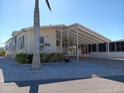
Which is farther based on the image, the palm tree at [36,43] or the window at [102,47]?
the window at [102,47]

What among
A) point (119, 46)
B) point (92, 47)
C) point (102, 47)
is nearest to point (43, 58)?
point (119, 46)

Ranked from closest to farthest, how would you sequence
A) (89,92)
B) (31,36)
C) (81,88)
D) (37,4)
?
(89,92) → (81,88) → (37,4) → (31,36)

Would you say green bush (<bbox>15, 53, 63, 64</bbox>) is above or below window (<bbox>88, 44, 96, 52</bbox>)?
below

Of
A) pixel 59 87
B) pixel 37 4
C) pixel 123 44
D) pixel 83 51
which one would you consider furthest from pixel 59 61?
pixel 83 51

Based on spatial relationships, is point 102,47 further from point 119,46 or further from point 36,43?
point 36,43

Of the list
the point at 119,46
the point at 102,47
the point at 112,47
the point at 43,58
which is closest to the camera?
the point at 43,58

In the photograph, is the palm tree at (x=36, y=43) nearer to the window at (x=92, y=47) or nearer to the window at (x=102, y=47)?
the window at (x=102, y=47)

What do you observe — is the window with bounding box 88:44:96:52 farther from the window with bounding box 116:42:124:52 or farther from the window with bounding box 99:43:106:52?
the window with bounding box 116:42:124:52

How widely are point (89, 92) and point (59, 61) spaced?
13453mm

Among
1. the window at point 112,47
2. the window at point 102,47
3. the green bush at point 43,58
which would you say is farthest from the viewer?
the window at point 102,47

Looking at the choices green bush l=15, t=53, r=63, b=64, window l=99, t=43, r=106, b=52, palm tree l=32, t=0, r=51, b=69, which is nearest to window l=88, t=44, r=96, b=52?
window l=99, t=43, r=106, b=52

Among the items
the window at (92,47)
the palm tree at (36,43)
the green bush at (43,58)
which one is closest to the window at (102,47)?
the window at (92,47)

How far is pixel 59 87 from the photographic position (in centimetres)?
972

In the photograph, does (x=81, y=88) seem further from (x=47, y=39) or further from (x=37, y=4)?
(x=47, y=39)
